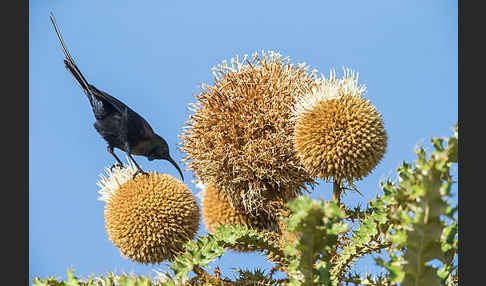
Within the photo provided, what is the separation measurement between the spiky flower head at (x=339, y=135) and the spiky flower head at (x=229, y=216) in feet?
2.24

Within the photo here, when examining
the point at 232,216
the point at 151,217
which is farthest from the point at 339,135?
the point at 151,217

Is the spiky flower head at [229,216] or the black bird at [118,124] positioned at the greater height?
the black bird at [118,124]

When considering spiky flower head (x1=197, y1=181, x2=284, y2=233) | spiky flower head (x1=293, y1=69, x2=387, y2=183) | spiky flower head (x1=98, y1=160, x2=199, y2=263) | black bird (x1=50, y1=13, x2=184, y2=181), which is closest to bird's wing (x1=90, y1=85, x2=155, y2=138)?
black bird (x1=50, y1=13, x2=184, y2=181)

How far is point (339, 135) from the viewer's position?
353cm

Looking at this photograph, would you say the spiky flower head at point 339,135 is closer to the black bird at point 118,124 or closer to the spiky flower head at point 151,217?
the spiky flower head at point 151,217

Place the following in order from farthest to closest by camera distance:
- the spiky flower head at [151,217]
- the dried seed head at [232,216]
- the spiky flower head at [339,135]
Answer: the dried seed head at [232,216] < the spiky flower head at [151,217] < the spiky flower head at [339,135]

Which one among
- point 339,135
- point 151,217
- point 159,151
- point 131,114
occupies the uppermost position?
point 131,114

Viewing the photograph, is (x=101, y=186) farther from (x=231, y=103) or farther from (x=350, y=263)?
(x=350, y=263)

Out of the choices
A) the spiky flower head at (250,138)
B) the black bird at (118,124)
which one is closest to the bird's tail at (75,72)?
the black bird at (118,124)

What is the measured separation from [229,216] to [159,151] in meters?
0.75

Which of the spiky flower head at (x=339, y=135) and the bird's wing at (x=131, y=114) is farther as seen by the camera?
the bird's wing at (x=131, y=114)

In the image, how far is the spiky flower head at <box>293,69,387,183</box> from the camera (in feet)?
11.6

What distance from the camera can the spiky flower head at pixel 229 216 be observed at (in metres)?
4.12

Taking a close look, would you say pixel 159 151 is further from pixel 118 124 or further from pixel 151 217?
pixel 151 217
